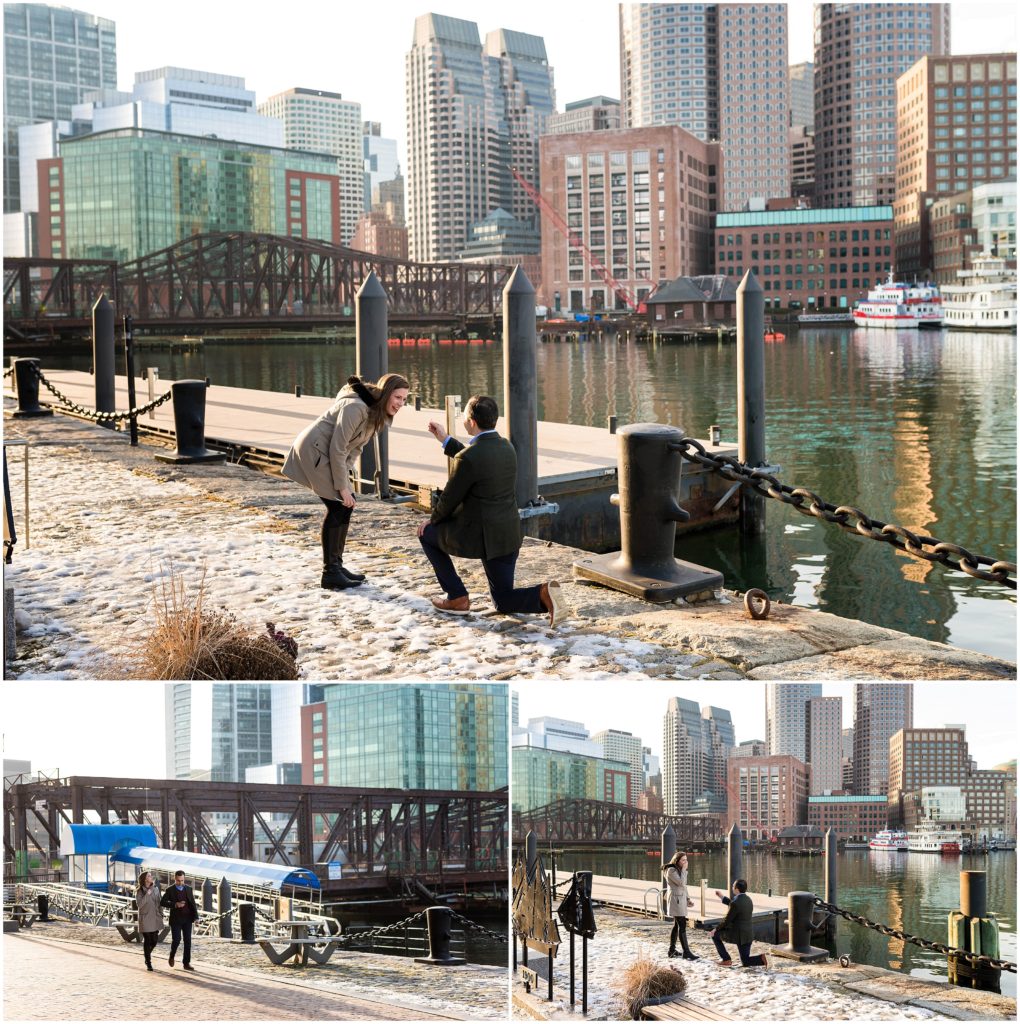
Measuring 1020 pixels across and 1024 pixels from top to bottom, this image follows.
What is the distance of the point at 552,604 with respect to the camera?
818cm

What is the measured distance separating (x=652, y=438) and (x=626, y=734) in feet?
8.00

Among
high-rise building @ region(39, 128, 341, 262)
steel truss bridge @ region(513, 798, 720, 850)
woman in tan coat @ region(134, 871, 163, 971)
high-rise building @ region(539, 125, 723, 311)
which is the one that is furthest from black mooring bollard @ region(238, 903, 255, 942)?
high-rise building @ region(539, 125, 723, 311)

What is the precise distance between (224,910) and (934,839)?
5329mm

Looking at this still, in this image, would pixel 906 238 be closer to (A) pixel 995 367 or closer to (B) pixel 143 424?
(A) pixel 995 367

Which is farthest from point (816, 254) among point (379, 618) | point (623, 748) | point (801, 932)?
point (623, 748)

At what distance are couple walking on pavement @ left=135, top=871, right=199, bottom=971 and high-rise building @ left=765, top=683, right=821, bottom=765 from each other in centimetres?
394

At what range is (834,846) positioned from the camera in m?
9.29

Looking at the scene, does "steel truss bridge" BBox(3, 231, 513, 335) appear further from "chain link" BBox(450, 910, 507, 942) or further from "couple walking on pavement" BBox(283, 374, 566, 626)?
"chain link" BBox(450, 910, 507, 942)

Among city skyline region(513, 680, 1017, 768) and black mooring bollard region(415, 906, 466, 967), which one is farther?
black mooring bollard region(415, 906, 466, 967)

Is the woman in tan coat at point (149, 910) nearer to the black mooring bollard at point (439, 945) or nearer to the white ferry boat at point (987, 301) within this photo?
the black mooring bollard at point (439, 945)

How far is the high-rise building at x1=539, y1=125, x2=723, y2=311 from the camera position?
180m

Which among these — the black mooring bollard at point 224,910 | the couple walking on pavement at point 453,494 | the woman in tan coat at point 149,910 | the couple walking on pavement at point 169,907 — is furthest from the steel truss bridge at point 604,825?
the black mooring bollard at point 224,910

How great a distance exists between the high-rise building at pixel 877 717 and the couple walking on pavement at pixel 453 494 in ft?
6.65

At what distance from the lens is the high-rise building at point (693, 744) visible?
6.77 metres
